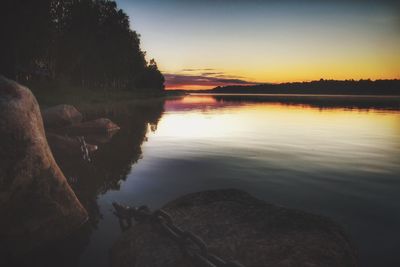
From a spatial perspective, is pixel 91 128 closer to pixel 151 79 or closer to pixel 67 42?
pixel 67 42

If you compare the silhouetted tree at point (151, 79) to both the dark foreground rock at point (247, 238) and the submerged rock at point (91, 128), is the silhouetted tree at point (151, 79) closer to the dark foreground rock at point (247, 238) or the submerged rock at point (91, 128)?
the submerged rock at point (91, 128)

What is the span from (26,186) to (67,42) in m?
49.0

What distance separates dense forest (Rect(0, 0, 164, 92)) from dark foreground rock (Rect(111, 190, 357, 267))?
3444 cm

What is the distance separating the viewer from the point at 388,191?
8.36 m

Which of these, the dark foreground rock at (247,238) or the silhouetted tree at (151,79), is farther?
the silhouetted tree at (151,79)

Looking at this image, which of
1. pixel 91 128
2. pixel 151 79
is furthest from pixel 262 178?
pixel 151 79

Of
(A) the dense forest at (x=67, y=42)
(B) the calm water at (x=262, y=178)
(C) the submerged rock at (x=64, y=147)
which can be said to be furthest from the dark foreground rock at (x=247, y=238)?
(A) the dense forest at (x=67, y=42)

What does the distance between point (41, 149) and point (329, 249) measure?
4311mm

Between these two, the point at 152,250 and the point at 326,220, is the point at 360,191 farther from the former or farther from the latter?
the point at 152,250

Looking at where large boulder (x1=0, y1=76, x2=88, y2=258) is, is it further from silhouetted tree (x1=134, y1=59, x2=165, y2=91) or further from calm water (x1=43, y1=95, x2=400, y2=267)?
silhouetted tree (x1=134, y1=59, x2=165, y2=91)

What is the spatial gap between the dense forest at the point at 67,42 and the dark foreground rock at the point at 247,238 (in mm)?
34443

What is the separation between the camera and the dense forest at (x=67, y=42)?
34125 mm

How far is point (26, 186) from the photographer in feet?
15.6

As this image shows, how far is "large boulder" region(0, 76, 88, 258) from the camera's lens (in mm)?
4574
